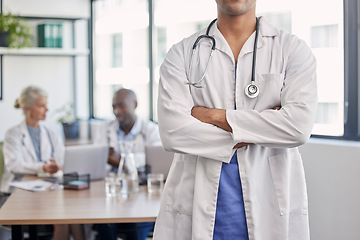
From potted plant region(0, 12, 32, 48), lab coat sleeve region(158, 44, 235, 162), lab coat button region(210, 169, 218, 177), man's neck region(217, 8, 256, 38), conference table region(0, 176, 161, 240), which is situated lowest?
conference table region(0, 176, 161, 240)

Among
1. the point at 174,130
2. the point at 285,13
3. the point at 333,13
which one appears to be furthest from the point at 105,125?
the point at 174,130

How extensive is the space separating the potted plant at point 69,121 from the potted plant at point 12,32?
0.86 meters

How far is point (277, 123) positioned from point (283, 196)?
0.78 feet

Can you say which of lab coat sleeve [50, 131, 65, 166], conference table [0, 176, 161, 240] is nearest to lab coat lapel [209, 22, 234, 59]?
conference table [0, 176, 161, 240]

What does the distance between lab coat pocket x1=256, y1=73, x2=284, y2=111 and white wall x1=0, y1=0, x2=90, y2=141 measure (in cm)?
388

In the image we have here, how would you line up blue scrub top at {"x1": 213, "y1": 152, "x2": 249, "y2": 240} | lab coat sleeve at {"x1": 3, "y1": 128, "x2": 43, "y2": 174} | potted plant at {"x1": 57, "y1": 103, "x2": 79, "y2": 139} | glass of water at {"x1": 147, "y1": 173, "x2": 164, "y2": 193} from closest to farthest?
blue scrub top at {"x1": 213, "y1": 152, "x2": 249, "y2": 240}, glass of water at {"x1": 147, "y1": 173, "x2": 164, "y2": 193}, lab coat sleeve at {"x1": 3, "y1": 128, "x2": 43, "y2": 174}, potted plant at {"x1": 57, "y1": 103, "x2": 79, "y2": 139}

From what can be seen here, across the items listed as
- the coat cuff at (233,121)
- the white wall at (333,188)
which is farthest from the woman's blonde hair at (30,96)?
the coat cuff at (233,121)

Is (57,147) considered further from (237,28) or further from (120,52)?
(237,28)

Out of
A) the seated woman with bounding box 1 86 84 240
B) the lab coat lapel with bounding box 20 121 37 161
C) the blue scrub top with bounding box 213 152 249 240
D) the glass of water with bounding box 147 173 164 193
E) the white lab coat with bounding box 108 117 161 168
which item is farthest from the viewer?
the white lab coat with bounding box 108 117 161 168

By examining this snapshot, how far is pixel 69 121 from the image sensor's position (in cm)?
552

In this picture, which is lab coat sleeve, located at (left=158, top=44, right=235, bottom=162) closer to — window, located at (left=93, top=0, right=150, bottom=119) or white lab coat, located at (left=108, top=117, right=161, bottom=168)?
white lab coat, located at (left=108, top=117, right=161, bottom=168)

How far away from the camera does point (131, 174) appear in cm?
290

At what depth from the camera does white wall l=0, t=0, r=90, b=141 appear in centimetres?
532

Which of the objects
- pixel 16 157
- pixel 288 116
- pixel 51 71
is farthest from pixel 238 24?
pixel 51 71
